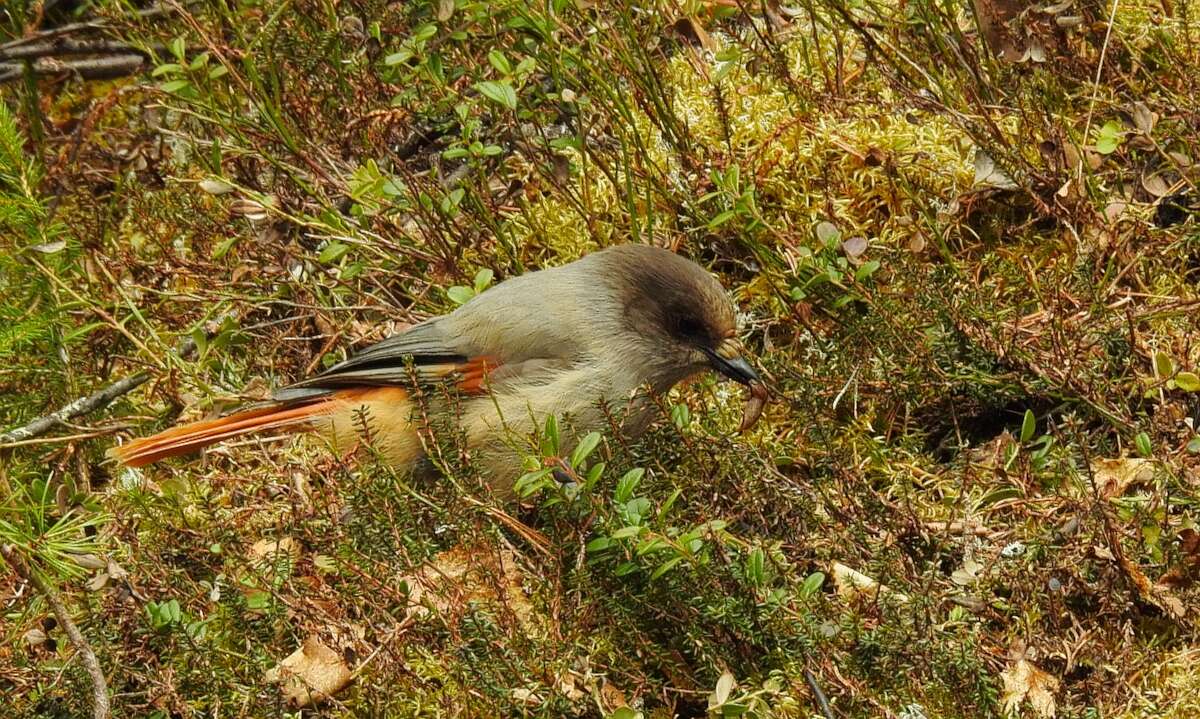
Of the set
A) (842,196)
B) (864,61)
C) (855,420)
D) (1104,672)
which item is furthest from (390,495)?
(864,61)

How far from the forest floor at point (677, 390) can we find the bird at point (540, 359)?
0.18m

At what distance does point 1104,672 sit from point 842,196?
2444 millimetres

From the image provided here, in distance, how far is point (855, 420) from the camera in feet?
16.1

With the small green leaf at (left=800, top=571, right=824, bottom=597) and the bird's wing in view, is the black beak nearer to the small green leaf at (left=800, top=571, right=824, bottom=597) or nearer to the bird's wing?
the bird's wing

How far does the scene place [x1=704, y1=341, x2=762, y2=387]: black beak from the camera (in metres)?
4.98

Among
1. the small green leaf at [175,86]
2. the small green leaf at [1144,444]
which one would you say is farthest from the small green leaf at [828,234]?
the small green leaf at [175,86]

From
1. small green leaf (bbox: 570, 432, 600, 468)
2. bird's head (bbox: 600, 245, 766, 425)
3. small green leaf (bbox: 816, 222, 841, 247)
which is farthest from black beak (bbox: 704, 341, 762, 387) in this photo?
small green leaf (bbox: 570, 432, 600, 468)

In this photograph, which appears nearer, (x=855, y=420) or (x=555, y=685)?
(x=555, y=685)

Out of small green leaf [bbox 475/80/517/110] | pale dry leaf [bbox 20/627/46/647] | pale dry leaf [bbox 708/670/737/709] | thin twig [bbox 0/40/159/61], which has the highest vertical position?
thin twig [bbox 0/40/159/61]

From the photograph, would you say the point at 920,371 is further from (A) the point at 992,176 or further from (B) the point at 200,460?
(B) the point at 200,460

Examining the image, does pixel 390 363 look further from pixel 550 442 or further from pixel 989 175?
pixel 989 175

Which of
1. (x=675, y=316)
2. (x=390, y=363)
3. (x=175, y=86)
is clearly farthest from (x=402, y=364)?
(x=175, y=86)

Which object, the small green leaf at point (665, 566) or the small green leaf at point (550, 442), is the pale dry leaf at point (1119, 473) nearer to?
the small green leaf at point (665, 566)

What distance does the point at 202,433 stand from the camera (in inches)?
203
